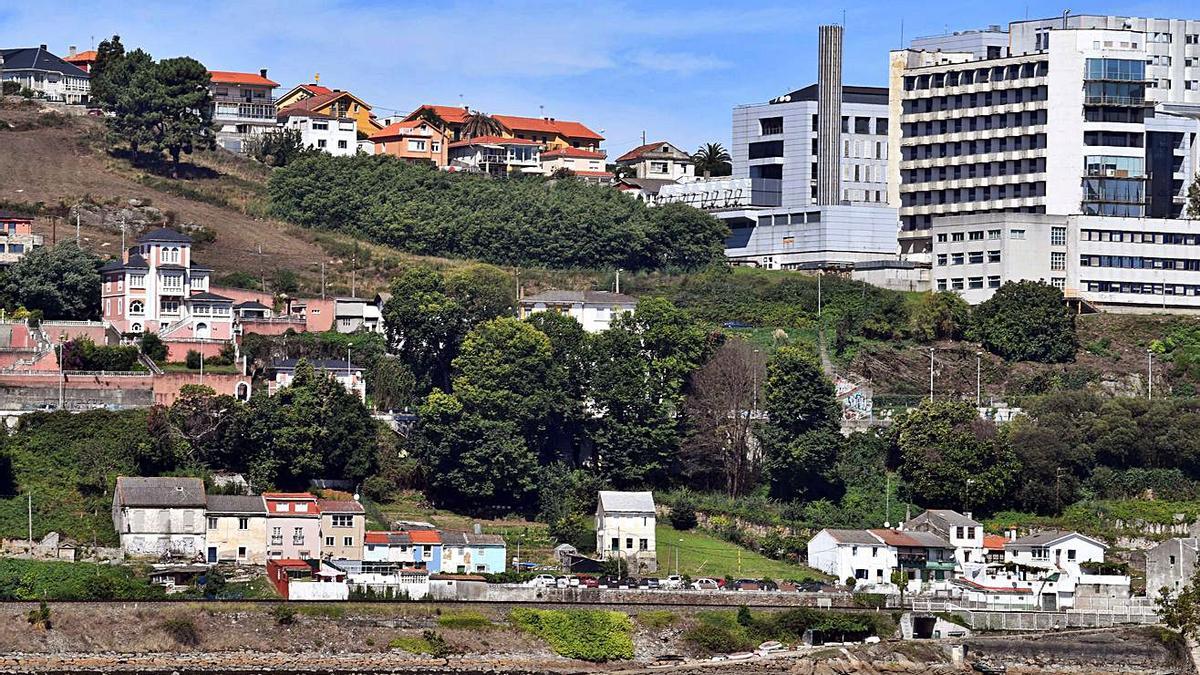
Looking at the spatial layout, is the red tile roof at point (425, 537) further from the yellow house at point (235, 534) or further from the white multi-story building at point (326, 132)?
the white multi-story building at point (326, 132)

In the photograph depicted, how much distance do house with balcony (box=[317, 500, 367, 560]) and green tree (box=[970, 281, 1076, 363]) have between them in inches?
1452

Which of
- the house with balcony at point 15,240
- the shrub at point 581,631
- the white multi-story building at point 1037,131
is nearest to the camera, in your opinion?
the shrub at point 581,631

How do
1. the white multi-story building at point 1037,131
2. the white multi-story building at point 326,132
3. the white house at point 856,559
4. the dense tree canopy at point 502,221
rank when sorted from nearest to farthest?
the white house at point 856,559 → the white multi-story building at point 1037,131 → the dense tree canopy at point 502,221 → the white multi-story building at point 326,132

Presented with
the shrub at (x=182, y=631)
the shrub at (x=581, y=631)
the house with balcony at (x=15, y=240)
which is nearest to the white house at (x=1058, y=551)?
the shrub at (x=581, y=631)

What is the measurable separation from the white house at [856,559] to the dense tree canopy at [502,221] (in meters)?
34.8

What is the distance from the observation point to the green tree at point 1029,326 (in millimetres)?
116750

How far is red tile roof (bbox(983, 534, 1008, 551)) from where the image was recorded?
318 feet

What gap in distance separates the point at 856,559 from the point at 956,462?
8.85 metres

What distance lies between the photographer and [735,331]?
4614 inches

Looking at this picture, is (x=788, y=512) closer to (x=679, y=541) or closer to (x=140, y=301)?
(x=679, y=541)

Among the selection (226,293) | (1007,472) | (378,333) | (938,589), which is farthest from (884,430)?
(226,293)

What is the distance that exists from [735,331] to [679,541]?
802 inches

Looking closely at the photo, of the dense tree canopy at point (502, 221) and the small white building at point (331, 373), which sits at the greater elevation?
the dense tree canopy at point (502, 221)

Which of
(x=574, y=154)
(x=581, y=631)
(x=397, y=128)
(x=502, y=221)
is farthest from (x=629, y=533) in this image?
(x=574, y=154)
